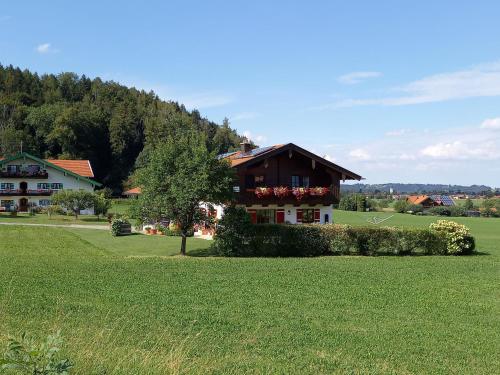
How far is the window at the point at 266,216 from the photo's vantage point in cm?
3562

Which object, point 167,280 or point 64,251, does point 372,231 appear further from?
point 64,251

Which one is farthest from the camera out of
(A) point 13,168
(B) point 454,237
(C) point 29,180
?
(C) point 29,180

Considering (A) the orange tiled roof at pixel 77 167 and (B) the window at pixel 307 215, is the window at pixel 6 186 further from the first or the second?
(B) the window at pixel 307 215

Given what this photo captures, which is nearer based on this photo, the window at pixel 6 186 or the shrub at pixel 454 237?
the shrub at pixel 454 237

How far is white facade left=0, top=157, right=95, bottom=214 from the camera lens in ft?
→ 208

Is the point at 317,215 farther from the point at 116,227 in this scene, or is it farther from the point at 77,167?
the point at 77,167

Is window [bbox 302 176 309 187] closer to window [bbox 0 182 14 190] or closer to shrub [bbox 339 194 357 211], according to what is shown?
window [bbox 0 182 14 190]

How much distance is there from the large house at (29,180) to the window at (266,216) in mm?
36752

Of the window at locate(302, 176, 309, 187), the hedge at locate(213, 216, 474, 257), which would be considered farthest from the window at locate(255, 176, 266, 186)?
the hedge at locate(213, 216, 474, 257)

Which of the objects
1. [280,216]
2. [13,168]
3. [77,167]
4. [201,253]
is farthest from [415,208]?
[201,253]

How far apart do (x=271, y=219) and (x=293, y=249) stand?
7.83 meters

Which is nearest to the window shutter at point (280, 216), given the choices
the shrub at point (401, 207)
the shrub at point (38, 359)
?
the shrub at point (38, 359)

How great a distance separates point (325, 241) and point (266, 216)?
7.98 metres

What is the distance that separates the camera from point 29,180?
64000 mm
